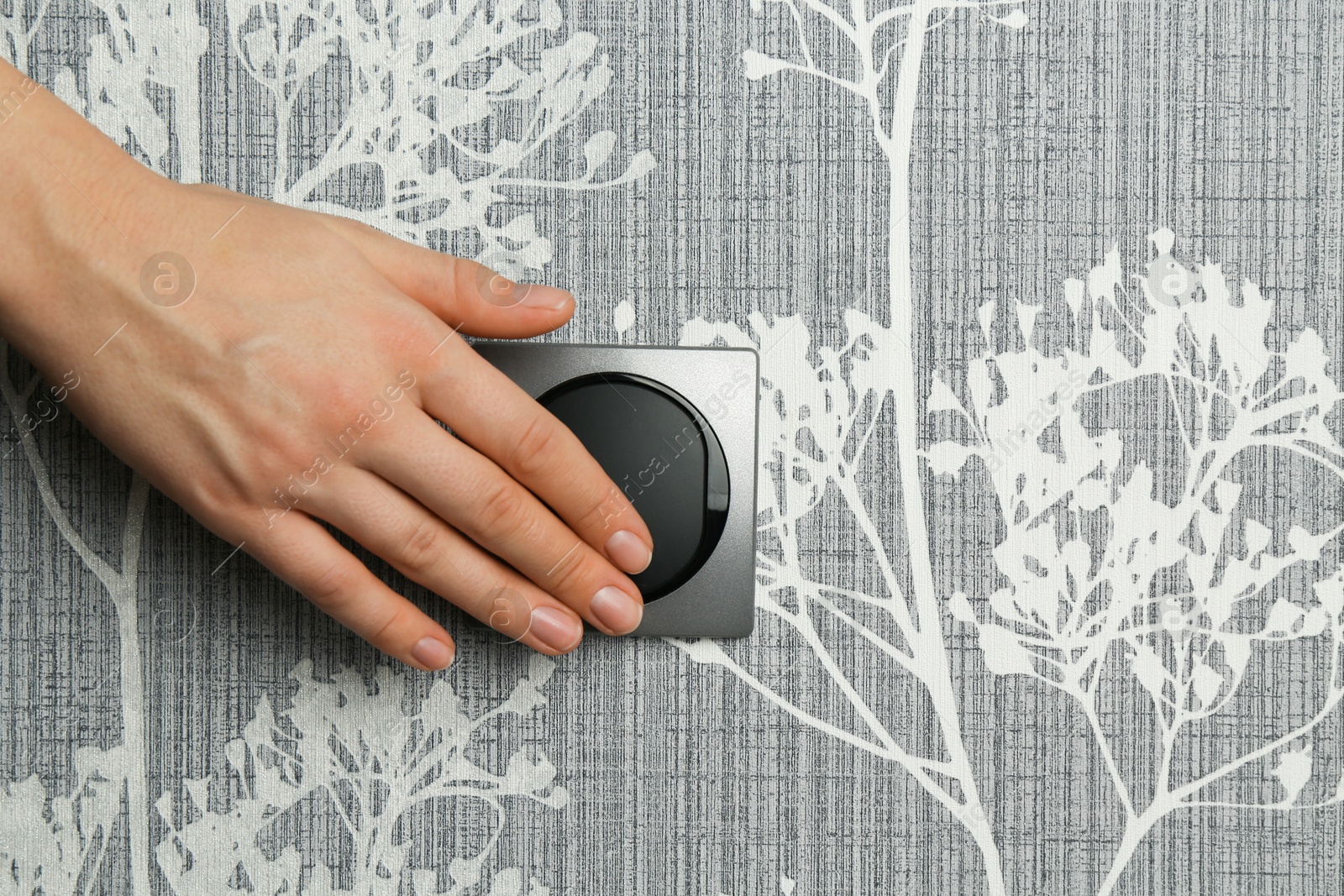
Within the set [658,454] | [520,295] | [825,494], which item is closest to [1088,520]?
[825,494]

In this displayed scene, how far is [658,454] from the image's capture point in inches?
21.5

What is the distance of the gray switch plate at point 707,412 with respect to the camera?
548mm

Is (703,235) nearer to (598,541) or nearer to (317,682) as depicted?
(598,541)

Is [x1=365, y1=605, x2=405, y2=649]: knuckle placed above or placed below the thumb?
below

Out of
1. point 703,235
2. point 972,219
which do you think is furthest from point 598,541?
point 972,219

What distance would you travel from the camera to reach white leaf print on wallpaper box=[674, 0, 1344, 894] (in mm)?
562

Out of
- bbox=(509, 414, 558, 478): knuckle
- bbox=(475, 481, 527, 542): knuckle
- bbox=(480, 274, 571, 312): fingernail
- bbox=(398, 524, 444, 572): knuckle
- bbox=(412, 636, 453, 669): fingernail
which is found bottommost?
bbox=(412, 636, 453, 669): fingernail

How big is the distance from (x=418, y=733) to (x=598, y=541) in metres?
0.18

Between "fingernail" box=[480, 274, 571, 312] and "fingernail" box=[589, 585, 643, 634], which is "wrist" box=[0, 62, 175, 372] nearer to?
"fingernail" box=[480, 274, 571, 312]

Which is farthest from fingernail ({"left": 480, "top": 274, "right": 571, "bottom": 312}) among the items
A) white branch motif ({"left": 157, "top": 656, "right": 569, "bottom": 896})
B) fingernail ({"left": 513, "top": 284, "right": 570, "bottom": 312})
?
white branch motif ({"left": 157, "top": 656, "right": 569, "bottom": 896})

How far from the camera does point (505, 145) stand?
571 millimetres

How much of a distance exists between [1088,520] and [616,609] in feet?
0.97

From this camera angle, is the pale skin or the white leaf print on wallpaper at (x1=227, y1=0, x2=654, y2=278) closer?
the pale skin

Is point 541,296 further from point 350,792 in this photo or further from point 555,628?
point 350,792
